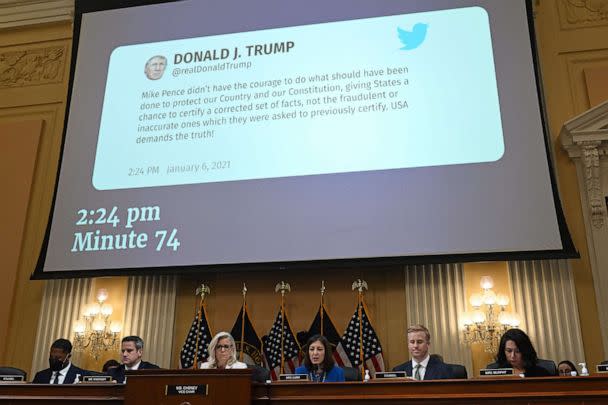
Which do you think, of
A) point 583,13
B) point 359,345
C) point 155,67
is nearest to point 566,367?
point 359,345

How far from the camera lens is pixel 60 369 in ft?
17.9

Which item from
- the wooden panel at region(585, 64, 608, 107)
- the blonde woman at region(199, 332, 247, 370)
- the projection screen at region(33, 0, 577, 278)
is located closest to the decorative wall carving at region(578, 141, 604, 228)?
the wooden panel at region(585, 64, 608, 107)

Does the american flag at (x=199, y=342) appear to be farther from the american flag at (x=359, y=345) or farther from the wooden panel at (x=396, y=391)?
the wooden panel at (x=396, y=391)

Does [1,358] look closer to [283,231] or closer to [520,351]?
[283,231]

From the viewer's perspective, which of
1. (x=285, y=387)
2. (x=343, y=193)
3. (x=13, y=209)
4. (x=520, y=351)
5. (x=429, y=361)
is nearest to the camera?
(x=285, y=387)

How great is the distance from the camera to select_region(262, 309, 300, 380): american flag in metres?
5.97

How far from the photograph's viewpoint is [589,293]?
5.89m

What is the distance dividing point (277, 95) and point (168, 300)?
2402 millimetres

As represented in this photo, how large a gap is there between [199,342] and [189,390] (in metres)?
2.82

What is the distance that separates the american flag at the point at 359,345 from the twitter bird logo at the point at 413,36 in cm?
264

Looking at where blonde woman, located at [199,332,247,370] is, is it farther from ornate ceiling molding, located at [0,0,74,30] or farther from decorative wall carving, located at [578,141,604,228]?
ornate ceiling molding, located at [0,0,74,30]

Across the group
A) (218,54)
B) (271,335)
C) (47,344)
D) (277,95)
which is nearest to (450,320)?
(271,335)

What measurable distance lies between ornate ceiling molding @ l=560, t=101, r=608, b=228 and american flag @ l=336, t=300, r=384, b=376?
241 centimetres

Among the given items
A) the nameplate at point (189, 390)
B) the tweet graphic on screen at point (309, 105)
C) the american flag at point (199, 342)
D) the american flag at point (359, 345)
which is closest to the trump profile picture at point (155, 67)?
the tweet graphic on screen at point (309, 105)
